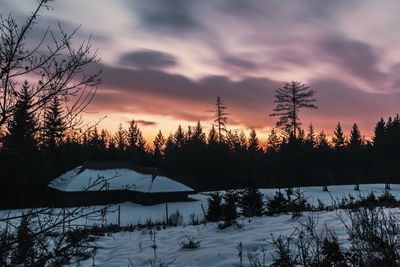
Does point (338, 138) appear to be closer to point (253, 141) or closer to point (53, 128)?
point (253, 141)

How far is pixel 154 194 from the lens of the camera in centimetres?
4097

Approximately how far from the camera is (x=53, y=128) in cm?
470

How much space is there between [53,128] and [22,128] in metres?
0.32

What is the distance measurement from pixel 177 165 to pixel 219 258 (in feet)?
180

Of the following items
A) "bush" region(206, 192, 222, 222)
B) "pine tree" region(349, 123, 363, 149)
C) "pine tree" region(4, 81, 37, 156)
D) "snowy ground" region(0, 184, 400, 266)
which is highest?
"pine tree" region(349, 123, 363, 149)

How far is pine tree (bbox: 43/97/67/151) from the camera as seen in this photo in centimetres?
466

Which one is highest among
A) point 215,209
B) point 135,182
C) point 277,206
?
point 135,182

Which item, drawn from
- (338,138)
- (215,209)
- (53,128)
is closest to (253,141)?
(338,138)

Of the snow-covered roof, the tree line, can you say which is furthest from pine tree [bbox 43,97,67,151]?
the snow-covered roof

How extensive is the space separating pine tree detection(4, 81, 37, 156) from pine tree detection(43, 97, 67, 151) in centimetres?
13

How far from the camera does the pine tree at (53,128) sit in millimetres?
4656

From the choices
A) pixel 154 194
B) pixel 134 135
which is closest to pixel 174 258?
pixel 154 194

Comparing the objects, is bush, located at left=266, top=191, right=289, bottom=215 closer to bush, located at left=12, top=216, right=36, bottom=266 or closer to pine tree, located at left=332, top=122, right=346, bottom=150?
Answer: bush, located at left=12, top=216, right=36, bottom=266

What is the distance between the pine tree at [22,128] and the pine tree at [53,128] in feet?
0.42
